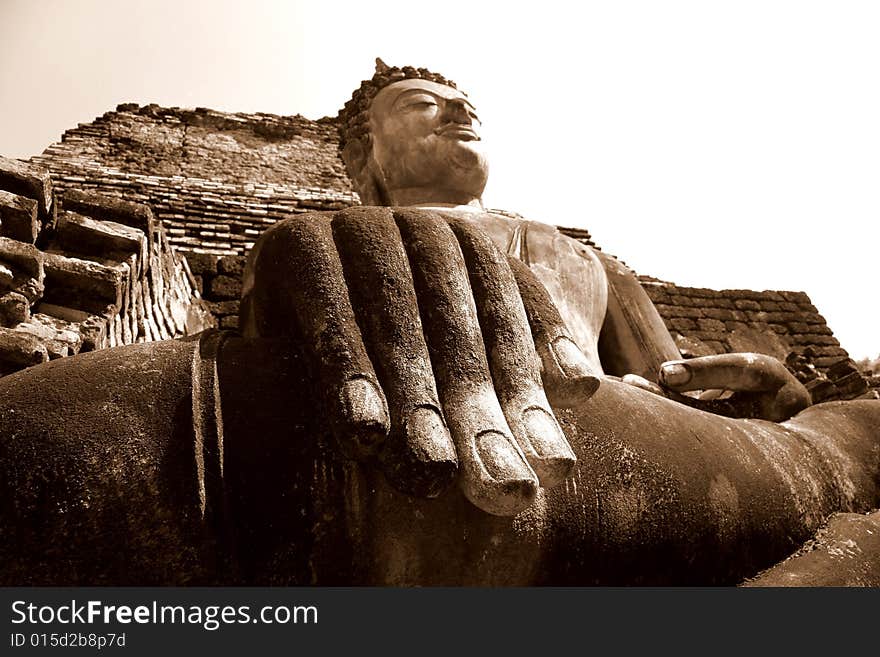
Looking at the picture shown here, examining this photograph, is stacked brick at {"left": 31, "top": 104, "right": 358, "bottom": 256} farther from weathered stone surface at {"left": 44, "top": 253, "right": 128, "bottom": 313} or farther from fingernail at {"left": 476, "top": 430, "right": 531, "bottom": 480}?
fingernail at {"left": 476, "top": 430, "right": 531, "bottom": 480}

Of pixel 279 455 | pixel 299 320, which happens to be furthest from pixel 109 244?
pixel 279 455

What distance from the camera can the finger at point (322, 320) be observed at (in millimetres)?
1146

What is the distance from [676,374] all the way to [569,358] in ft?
2.55

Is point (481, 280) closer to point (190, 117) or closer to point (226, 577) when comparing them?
point (226, 577)

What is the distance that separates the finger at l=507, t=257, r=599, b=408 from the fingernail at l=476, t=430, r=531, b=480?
219 mm

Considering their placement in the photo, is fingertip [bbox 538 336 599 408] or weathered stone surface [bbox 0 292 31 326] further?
weathered stone surface [bbox 0 292 31 326]

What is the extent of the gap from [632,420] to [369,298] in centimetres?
58

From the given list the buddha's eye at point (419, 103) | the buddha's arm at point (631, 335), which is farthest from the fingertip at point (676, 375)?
the buddha's eye at point (419, 103)

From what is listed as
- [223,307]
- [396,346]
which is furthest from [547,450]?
[223,307]

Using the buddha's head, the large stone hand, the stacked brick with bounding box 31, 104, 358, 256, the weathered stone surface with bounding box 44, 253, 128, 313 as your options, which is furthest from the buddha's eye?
the stacked brick with bounding box 31, 104, 358, 256

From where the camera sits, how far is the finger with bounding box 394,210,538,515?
113cm

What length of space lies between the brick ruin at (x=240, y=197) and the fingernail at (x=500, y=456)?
1.85 meters

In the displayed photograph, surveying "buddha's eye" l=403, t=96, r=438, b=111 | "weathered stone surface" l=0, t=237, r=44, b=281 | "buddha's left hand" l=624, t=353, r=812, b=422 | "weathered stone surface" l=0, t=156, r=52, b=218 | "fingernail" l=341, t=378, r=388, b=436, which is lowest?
"fingernail" l=341, t=378, r=388, b=436

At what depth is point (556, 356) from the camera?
140 cm
